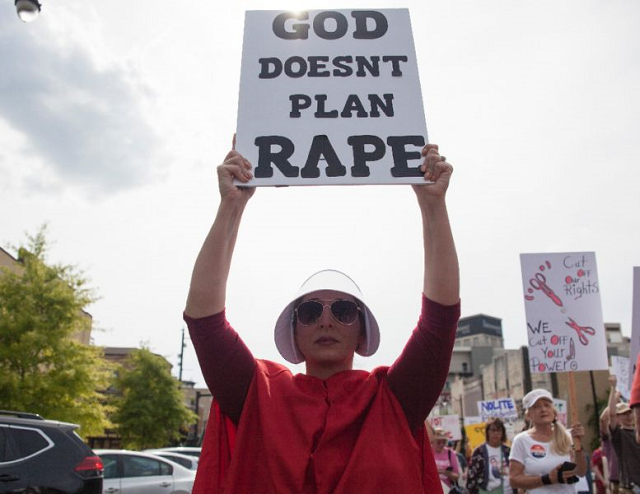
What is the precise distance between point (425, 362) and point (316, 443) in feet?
1.38

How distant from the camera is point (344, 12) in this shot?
9.39ft

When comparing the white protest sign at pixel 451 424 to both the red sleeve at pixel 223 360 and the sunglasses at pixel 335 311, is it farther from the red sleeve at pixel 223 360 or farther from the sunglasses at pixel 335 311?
the red sleeve at pixel 223 360

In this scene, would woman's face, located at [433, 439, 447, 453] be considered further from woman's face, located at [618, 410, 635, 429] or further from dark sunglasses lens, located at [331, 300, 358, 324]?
dark sunglasses lens, located at [331, 300, 358, 324]

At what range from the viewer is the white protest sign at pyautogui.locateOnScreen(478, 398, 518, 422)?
17.5 metres

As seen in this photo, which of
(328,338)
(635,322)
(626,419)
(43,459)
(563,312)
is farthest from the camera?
(563,312)

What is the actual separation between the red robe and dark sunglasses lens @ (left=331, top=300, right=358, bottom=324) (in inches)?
8.2

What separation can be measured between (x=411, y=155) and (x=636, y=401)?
7.59 feet

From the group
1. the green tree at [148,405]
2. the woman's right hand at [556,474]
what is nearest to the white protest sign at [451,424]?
the woman's right hand at [556,474]

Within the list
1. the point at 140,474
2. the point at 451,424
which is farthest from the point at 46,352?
the point at 451,424

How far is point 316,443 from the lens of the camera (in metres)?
1.88

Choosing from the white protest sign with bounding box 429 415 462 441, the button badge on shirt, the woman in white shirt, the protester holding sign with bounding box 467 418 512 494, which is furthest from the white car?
the white protest sign with bounding box 429 415 462 441

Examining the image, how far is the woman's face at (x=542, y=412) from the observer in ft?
18.3

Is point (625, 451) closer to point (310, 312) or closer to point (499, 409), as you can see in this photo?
point (310, 312)

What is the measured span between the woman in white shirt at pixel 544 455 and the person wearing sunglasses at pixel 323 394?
12.1ft
